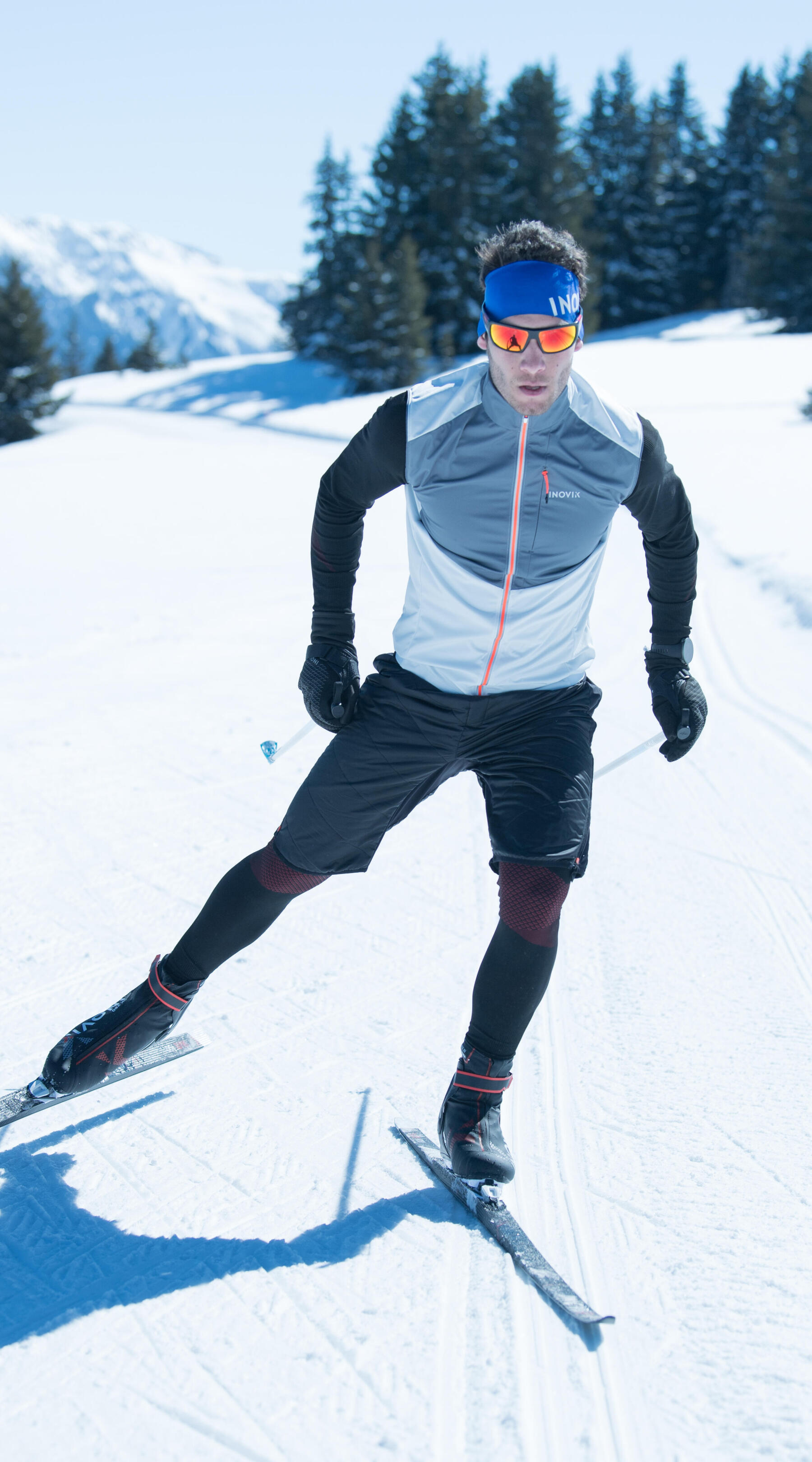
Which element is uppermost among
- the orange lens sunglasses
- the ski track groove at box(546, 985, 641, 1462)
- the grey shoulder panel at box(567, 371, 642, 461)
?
the orange lens sunglasses

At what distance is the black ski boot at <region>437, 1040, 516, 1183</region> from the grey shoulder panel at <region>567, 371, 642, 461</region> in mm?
1330

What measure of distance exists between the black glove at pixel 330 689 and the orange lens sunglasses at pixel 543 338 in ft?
2.48

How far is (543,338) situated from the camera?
6.61 ft

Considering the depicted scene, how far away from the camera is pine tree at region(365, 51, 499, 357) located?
Result: 34.8 meters

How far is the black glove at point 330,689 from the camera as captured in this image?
7.50ft

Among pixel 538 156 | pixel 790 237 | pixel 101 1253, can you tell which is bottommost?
pixel 101 1253

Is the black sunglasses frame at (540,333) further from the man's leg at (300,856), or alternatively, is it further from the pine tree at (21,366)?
the pine tree at (21,366)

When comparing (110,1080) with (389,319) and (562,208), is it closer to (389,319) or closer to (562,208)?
(389,319)

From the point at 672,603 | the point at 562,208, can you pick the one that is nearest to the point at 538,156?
the point at 562,208

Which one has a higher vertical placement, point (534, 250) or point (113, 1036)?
point (534, 250)

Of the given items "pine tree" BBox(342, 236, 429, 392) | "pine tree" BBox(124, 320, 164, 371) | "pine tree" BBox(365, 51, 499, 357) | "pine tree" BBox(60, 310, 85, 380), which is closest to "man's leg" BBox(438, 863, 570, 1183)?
"pine tree" BBox(342, 236, 429, 392)

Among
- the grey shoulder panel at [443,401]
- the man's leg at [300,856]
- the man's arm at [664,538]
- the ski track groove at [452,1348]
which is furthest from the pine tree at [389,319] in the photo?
the ski track groove at [452,1348]

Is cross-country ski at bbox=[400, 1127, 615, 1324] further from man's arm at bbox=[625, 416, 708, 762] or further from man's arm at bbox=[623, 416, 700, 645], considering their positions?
man's arm at bbox=[623, 416, 700, 645]

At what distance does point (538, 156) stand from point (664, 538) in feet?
126
